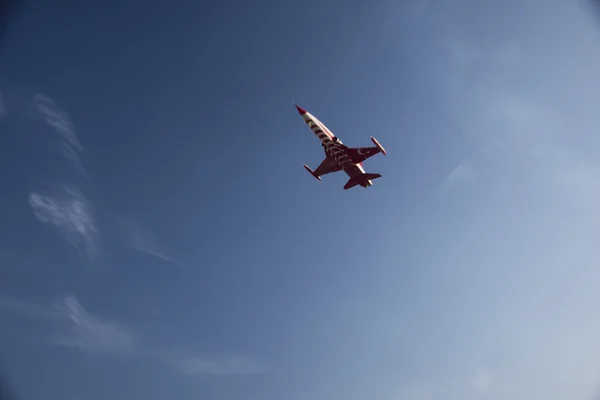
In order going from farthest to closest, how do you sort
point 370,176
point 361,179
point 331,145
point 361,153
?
point 361,179
point 370,176
point 361,153
point 331,145

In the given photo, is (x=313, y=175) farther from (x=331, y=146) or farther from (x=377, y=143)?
(x=377, y=143)

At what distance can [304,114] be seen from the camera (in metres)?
63.9

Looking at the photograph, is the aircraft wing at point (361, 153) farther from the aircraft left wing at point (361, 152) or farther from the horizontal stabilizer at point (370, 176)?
the horizontal stabilizer at point (370, 176)

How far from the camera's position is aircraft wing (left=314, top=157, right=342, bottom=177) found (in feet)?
228

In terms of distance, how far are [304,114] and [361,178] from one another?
47.2 ft

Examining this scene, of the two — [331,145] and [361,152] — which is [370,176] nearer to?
[361,152]

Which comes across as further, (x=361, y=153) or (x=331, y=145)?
(x=361, y=153)

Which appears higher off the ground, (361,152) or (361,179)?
(361,152)

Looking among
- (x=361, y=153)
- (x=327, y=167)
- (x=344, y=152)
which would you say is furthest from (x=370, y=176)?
(x=327, y=167)

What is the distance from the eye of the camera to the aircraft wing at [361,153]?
212 ft

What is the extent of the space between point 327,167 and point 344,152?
277 inches

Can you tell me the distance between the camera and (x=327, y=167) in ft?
233

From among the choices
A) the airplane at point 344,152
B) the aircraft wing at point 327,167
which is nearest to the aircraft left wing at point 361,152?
the airplane at point 344,152

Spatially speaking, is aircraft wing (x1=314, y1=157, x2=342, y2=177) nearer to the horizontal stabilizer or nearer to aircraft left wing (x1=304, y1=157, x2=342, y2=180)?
aircraft left wing (x1=304, y1=157, x2=342, y2=180)
